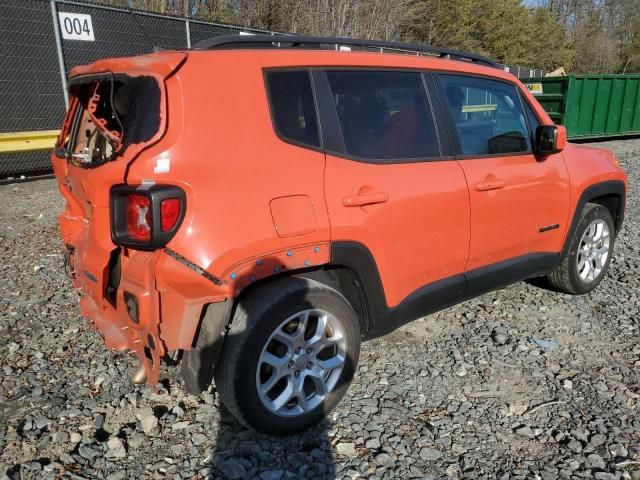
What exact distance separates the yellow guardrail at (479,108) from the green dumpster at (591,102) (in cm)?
1308

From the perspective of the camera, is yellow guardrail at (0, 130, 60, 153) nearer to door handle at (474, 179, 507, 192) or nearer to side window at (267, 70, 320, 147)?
side window at (267, 70, 320, 147)


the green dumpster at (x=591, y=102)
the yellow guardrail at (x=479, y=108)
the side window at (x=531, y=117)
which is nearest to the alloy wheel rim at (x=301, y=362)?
the yellow guardrail at (x=479, y=108)

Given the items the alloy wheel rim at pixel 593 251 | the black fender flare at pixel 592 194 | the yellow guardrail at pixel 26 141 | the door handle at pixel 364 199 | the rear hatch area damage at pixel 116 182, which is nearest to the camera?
the rear hatch area damage at pixel 116 182

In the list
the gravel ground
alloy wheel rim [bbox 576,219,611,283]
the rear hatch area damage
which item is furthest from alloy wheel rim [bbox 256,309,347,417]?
alloy wheel rim [bbox 576,219,611,283]

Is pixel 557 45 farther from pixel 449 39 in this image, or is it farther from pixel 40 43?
pixel 40 43

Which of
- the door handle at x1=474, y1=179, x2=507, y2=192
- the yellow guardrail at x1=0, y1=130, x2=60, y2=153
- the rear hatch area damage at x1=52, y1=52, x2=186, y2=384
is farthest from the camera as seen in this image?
the yellow guardrail at x1=0, y1=130, x2=60, y2=153

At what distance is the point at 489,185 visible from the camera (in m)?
3.38

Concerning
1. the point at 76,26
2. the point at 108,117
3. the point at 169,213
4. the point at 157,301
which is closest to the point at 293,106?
the point at 169,213

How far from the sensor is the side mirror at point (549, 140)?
368 cm

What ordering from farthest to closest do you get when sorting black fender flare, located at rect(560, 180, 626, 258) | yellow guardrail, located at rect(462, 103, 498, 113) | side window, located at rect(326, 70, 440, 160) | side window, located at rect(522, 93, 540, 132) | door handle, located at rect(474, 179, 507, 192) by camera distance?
black fender flare, located at rect(560, 180, 626, 258) < side window, located at rect(522, 93, 540, 132) < yellow guardrail, located at rect(462, 103, 498, 113) < door handle, located at rect(474, 179, 507, 192) < side window, located at rect(326, 70, 440, 160)

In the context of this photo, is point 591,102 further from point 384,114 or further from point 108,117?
point 108,117

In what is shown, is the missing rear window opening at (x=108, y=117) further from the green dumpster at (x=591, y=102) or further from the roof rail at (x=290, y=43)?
the green dumpster at (x=591, y=102)

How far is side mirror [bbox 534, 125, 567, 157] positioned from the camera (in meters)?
3.68

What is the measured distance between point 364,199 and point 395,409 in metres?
1.20
